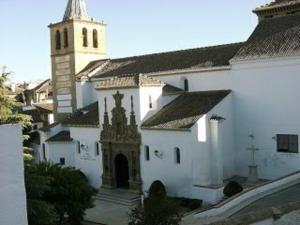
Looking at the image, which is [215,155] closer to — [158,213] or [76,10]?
[158,213]

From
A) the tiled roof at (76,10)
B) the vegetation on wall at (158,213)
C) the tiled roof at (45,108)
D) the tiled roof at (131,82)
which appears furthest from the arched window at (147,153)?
the tiled roof at (45,108)

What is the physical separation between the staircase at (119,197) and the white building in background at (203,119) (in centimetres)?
65

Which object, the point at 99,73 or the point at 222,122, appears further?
the point at 99,73

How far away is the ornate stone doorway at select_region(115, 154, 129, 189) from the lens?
92.6ft

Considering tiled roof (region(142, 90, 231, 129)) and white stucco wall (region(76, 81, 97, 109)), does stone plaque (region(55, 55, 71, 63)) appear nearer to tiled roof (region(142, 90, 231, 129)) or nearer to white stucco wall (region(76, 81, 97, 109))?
white stucco wall (region(76, 81, 97, 109))

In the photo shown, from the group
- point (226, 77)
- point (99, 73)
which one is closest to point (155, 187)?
point (226, 77)

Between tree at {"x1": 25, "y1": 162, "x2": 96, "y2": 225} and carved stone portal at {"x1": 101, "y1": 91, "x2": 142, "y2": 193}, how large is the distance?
683 cm

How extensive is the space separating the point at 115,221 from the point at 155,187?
3420 millimetres

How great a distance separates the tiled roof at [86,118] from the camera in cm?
2994

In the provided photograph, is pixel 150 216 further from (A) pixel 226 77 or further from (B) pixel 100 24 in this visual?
(B) pixel 100 24

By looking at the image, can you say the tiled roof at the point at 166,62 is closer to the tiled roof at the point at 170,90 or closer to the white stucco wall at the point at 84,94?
the white stucco wall at the point at 84,94

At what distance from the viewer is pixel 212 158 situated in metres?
24.3

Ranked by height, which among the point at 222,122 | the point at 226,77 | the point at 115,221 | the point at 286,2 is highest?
the point at 286,2

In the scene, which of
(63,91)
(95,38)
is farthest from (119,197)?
(95,38)
